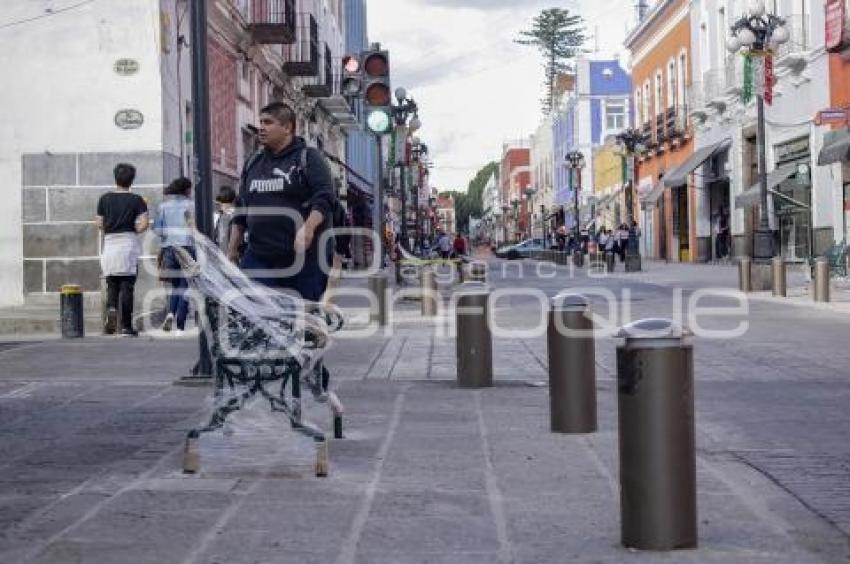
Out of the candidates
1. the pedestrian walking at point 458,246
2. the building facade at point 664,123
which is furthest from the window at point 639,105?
the pedestrian walking at point 458,246

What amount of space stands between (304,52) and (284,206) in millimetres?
29063

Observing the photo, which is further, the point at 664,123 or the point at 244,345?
the point at 664,123

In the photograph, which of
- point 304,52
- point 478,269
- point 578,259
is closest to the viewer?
point 478,269

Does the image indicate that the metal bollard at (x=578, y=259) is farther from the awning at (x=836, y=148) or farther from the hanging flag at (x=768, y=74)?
the hanging flag at (x=768, y=74)

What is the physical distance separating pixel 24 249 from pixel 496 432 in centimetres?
1271

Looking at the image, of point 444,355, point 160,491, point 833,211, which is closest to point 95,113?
point 444,355

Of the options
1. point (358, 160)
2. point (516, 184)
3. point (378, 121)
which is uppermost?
point (516, 184)

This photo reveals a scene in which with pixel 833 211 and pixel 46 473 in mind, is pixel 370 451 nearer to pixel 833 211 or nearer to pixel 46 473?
pixel 46 473

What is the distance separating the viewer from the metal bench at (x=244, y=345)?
549 cm

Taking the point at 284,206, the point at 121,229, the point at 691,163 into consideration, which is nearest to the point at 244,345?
the point at 284,206

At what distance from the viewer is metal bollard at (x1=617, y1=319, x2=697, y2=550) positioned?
414 cm

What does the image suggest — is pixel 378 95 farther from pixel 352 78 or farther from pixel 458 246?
pixel 458 246

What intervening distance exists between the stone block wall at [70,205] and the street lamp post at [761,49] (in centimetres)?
1068

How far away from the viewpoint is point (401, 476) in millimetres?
Result: 5574
